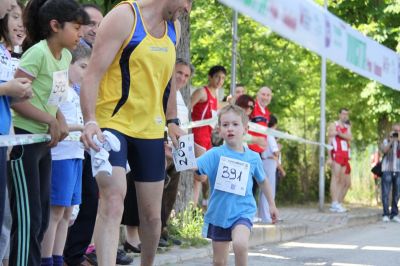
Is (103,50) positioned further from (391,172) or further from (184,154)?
(391,172)

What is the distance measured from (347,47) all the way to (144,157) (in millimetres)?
2427

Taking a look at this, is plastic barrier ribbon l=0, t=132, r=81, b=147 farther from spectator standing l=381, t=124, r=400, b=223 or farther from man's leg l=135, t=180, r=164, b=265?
spectator standing l=381, t=124, r=400, b=223

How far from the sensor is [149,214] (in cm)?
607

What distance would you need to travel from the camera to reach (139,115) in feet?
19.2

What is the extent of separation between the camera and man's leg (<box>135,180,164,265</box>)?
6.00 metres

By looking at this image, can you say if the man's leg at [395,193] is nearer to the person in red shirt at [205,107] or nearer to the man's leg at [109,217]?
the person in red shirt at [205,107]

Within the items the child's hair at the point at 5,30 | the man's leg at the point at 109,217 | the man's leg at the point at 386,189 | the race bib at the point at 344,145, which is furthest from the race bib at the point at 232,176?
the race bib at the point at 344,145

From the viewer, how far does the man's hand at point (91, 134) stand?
18.1 feet

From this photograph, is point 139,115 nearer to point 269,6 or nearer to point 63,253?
point 269,6

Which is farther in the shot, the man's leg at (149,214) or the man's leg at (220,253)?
the man's leg at (220,253)

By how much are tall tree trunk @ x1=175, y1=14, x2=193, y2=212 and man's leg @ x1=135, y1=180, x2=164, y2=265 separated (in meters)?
4.32

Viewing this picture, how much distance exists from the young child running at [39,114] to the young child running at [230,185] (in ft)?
5.11

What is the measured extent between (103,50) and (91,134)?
56cm

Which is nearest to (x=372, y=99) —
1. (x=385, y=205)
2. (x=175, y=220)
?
(x=385, y=205)
